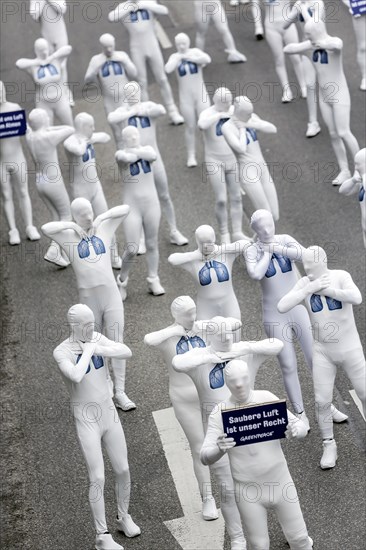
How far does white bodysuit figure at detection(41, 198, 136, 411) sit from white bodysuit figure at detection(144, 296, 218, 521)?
1.77m

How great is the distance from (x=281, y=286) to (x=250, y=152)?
322 cm

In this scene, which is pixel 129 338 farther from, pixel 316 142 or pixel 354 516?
pixel 316 142

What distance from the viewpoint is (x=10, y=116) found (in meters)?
17.9

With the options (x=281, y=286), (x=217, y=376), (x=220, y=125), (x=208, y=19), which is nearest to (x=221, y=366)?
(x=217, y=376)

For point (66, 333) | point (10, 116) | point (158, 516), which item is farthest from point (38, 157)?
point (158, 516)

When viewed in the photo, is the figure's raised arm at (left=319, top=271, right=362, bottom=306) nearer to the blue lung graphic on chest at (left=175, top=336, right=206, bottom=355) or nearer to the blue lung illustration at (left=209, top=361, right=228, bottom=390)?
the blue lung graphic on chest at (left=175, top=336, right=206, bottom=355)

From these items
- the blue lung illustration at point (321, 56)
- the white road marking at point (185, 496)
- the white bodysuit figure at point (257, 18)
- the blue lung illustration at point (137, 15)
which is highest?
the blue lung illustration at point (321, 56)

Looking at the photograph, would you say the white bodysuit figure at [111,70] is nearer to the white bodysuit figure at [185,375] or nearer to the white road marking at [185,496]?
the white road marking at [185,496]

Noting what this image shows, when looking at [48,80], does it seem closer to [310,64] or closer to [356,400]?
[310,64]

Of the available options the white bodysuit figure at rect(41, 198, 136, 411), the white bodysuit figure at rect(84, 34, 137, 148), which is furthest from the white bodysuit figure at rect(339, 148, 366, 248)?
the white bodysuit figure at rect(84, 34, 137, 148)

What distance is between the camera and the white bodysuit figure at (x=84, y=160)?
55.6 feet

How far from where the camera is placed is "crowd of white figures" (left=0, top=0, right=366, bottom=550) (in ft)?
40.2

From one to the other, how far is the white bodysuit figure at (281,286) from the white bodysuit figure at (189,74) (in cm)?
605

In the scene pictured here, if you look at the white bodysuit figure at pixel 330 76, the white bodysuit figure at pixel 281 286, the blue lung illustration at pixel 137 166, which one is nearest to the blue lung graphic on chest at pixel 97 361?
the white bodysuit figure at pixel 281 286
